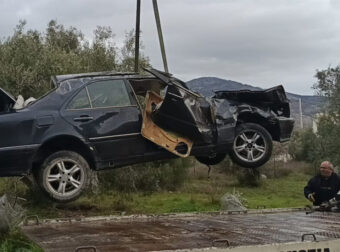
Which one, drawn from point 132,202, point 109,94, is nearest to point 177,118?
point 109,94

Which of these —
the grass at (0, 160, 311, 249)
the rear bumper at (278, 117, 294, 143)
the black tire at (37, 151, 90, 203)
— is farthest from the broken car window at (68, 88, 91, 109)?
the grass at (0, 160, 311, 249)

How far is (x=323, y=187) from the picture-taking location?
8.95m

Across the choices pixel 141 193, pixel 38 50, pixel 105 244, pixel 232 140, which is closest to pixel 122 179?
pixel 141 193

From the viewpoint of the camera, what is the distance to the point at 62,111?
6.63 m

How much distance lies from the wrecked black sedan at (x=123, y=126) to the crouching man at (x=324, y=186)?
171 centimetres

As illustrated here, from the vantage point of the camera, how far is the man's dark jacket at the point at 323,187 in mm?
8883

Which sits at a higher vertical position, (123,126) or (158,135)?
(123,126)

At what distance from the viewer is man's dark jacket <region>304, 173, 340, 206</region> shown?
888 centimetres

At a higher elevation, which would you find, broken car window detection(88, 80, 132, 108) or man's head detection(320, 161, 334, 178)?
broken car window detection(88, 80, 132, 108)

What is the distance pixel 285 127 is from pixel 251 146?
541 millimetres

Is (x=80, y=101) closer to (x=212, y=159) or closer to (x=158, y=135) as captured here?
(x=158, y=135)

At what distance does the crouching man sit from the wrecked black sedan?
5.60 ft

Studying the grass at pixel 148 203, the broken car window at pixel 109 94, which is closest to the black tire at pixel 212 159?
the broken car window at pixel 109 94

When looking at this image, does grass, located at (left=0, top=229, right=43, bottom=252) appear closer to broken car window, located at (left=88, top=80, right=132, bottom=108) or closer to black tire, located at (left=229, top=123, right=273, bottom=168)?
broken car window, located at (left=88, top=80, right=132, bottom=108)
